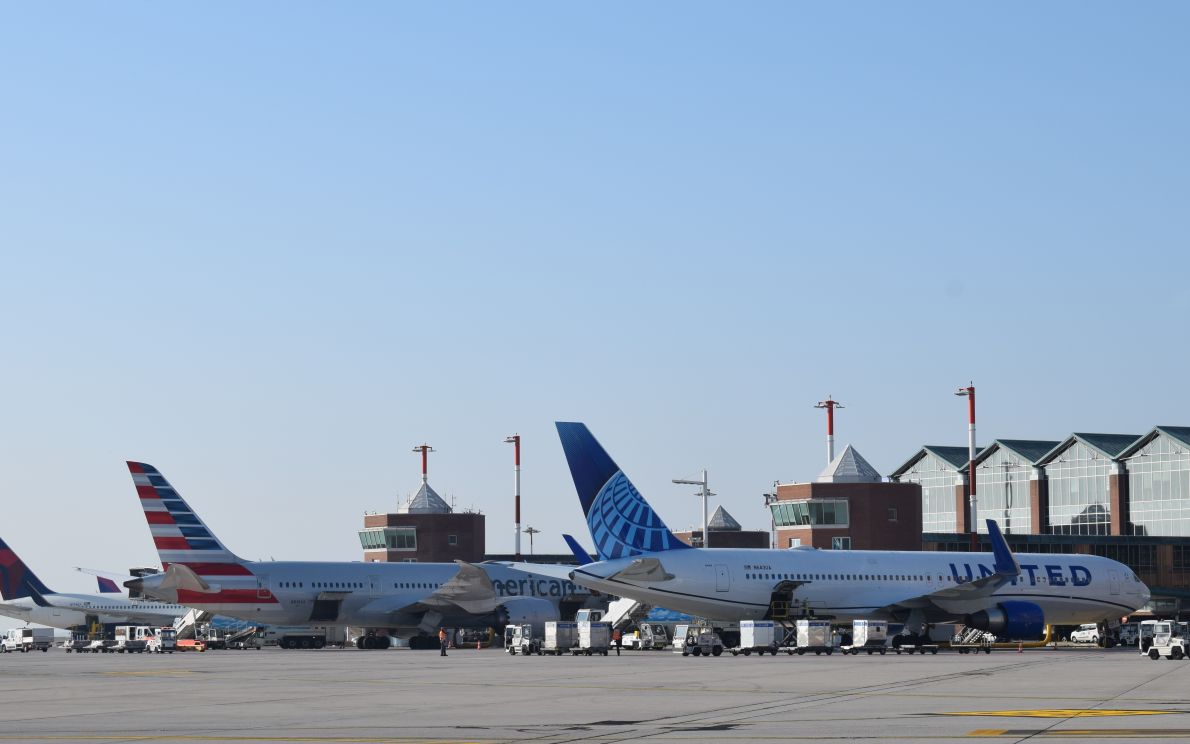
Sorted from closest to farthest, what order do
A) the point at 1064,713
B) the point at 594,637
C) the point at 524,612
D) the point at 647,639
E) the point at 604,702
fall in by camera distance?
the point at 1064,713, the point at 604,702, the point at 594,637, the point at 647,639, the point at 524,612

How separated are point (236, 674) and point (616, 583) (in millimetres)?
18240

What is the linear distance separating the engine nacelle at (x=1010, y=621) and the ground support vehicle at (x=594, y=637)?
16.0 meters

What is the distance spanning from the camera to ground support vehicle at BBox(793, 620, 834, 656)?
60.5m

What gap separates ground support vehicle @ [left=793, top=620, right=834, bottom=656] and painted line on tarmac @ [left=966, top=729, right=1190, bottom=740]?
37.2 m

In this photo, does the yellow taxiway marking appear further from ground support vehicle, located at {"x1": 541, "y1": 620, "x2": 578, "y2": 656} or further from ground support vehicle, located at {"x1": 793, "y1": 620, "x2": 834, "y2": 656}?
ground support vehicle, located at {"x1": 541, "y1": 620, "x2": 578, "y2": 656}

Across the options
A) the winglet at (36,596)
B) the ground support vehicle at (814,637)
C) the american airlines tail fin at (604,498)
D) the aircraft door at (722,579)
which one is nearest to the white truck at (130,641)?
the winglet at (36,596)

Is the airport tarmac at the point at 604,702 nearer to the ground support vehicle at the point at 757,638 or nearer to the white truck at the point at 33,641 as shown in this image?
the ground support vehicle at the point at 757,638

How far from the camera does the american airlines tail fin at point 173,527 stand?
232ft

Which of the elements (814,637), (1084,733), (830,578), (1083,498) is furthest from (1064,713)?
(1083,498)

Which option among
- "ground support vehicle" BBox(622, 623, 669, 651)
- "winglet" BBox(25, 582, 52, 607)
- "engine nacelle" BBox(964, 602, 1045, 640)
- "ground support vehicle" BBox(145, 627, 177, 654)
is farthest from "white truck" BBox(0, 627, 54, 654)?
"engine nacelle" BBox(964, 602, 1045, 640)

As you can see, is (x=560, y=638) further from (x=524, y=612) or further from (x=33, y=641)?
(x=33, y=641)

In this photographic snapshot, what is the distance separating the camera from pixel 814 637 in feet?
199

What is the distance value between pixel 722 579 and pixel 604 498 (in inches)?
238

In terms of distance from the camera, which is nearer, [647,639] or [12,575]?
[647,639]
